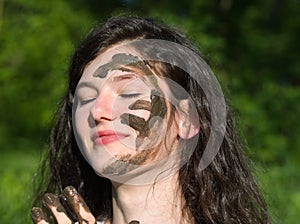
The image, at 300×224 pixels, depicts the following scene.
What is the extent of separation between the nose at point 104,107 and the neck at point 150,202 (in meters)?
0.19

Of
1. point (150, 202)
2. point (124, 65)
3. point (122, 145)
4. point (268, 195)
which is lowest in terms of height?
point (268, 195)

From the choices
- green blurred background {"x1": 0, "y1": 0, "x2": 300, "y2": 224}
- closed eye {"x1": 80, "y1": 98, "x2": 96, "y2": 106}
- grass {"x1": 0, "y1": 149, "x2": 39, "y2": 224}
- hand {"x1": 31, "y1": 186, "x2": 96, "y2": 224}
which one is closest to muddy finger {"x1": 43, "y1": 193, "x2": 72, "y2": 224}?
hand {"x1": 31, "y1": 186, "x2": 96, "y2": 224}

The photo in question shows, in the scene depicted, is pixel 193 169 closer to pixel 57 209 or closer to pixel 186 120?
pixel 186 120

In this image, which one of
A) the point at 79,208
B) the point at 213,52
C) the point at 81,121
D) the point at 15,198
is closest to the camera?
the point at 79,208

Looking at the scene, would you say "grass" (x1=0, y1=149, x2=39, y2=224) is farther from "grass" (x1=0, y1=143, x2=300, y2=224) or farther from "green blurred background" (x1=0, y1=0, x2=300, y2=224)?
"green blurred background" (x1=0, y1=0, x2=300, y2=224)

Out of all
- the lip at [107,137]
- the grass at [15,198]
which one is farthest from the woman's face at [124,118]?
the grass at [15,198]

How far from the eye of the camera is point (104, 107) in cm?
171

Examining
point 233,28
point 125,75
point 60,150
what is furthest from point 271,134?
point 125,75

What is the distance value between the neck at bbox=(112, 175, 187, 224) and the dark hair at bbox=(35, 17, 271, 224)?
0.04 meters

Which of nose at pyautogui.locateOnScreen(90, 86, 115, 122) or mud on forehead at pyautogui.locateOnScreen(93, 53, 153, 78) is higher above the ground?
mud on forehead at pyautogui.locateOnScreen(93, 53, 153, 78)

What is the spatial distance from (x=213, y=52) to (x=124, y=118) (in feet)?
14.9

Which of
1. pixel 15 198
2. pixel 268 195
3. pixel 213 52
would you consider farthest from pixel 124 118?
pixel 213 52

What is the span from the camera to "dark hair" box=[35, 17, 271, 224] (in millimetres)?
1879

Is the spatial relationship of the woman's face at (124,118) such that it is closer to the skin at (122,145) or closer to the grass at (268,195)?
the skin at (122,145)
